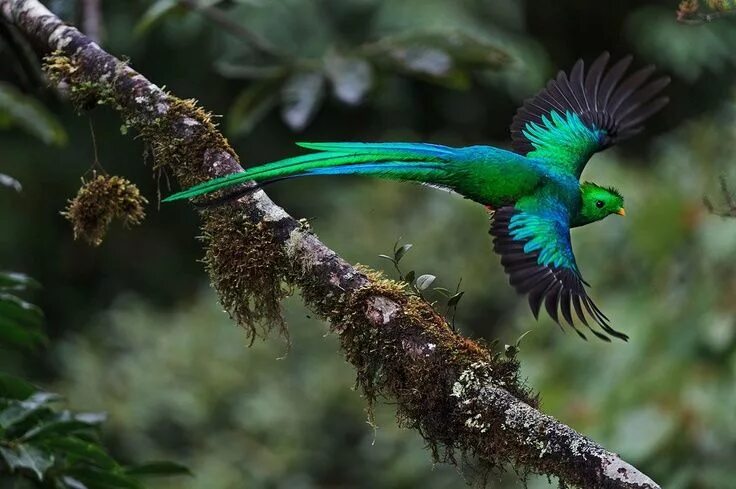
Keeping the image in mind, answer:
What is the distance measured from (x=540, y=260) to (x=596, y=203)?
0.61 m

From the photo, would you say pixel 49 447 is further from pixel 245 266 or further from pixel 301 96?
pixel 301 96

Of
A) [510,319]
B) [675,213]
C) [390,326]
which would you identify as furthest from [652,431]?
[390,326]

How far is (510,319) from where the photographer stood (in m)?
6.39

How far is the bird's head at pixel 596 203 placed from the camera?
3.13m

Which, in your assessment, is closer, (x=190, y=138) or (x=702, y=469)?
(x=190, y=138)

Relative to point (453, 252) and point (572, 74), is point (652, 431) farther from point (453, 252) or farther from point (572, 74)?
point (453, 252)

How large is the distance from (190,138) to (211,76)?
269 inches

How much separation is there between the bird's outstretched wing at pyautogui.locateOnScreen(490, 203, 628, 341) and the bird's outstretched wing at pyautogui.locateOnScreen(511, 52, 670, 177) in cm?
51

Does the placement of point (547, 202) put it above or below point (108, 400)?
below

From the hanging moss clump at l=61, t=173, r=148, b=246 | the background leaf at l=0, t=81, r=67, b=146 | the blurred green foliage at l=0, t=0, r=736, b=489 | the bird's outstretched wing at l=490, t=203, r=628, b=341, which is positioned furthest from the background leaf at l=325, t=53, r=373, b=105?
the hanging moss clump at l=61, t=173, r=148, b=246

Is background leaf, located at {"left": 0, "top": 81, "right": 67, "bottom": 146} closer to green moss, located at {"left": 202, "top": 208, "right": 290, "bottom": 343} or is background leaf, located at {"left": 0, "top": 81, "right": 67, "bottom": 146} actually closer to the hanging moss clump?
the hanging moss clump

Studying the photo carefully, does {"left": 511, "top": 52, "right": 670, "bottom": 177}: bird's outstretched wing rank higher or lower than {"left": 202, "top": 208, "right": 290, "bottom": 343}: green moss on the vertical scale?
higher

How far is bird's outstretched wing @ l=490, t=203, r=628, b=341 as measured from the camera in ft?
8.18

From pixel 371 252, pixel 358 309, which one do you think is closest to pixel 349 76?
pixel 358 309
